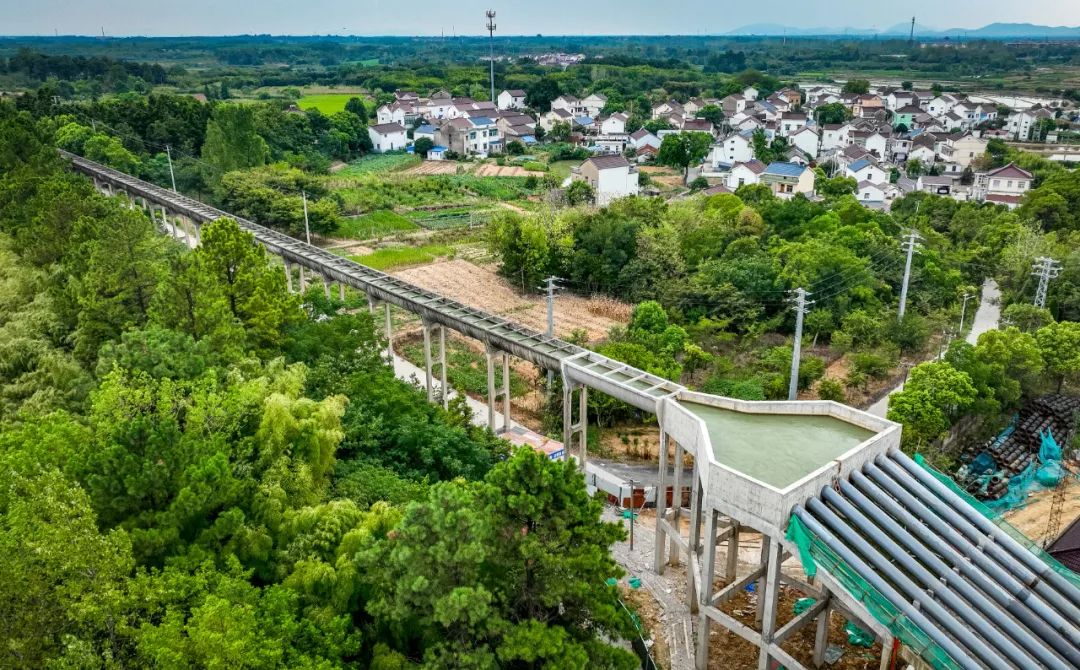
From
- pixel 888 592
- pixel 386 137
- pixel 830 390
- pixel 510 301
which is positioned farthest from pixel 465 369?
pixel 386 137

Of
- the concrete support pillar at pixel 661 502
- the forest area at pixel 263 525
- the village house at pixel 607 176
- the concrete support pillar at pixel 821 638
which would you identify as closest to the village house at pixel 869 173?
the village house at pixel 607 176

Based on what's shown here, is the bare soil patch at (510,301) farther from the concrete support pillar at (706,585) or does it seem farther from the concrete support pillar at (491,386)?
A: the concrete support pillar at (706,585)

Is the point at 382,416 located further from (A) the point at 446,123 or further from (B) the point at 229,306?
(A) the point at 446,123

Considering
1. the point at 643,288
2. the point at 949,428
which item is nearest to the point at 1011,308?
the point at 949,428

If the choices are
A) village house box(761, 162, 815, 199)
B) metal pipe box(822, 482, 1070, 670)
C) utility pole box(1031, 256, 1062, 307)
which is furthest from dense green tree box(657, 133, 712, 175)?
metal pipe box(822, 482, 1070, 670)

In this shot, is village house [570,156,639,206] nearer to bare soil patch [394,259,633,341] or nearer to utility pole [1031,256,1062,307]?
bare soil patch [394,259,633,341]

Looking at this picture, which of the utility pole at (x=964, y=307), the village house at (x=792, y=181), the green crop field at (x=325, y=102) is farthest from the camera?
the green crop field at (x=325, y=102)

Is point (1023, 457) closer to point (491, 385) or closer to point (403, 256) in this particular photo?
point (491, 385)
